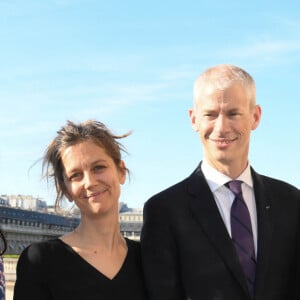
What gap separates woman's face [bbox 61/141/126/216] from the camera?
12.7ft

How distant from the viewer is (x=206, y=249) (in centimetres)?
388

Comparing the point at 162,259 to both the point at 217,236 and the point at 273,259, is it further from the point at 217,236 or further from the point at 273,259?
the point at 273,259

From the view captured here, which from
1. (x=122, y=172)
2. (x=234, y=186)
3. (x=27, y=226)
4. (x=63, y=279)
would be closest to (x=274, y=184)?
(x=234, y=186)

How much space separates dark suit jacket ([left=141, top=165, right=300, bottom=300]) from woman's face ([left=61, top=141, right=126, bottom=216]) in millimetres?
257

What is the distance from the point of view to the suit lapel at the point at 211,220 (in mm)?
3836

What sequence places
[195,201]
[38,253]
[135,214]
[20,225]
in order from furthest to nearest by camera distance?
1. [135,214]
2. [20,225]
3. [195,201]
4. [38,253]

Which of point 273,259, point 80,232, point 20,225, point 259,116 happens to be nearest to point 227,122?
point 259,116

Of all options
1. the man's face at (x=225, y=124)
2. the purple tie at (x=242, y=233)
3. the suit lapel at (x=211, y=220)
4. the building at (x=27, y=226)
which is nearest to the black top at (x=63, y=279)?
the suit lapel at (x=211, y=220)

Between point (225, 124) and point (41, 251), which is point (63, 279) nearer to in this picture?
point (41, 251)

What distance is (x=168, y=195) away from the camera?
4.05 metres

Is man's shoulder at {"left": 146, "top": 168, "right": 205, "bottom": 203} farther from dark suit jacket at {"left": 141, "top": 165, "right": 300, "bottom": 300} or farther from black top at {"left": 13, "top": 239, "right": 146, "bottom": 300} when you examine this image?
black top at {"left": 13, "top": 239, "right": 146, "bottom": 300}

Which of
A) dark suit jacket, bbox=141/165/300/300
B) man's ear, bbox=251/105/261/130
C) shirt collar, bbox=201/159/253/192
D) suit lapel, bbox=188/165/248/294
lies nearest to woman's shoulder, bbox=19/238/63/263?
dark suit jacket, bbox=141/165/300/300

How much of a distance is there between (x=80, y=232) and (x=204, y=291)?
2.59 ft

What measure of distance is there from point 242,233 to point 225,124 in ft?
2.08
